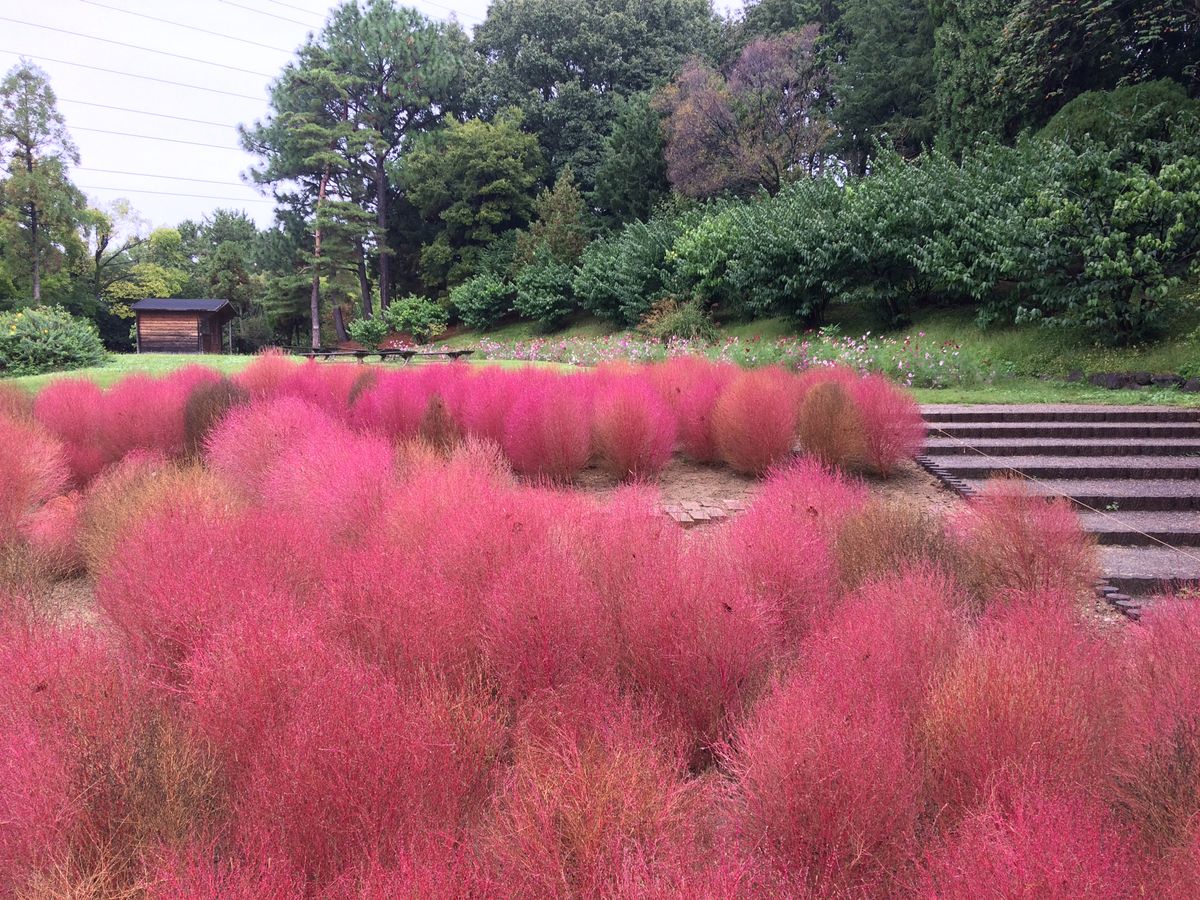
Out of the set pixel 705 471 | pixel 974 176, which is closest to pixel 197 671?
pixel 705 471

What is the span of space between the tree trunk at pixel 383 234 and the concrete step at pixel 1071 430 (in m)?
29.8

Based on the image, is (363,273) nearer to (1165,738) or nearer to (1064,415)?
(1064,415)

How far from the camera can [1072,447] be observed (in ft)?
20.9

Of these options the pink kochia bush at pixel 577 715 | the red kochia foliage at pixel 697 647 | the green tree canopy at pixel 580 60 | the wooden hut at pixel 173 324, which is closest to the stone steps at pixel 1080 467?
the pink kochia bush at pixel 577 715

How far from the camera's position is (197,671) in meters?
1.96

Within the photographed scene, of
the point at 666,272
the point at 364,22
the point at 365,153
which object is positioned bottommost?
the point at 666,272

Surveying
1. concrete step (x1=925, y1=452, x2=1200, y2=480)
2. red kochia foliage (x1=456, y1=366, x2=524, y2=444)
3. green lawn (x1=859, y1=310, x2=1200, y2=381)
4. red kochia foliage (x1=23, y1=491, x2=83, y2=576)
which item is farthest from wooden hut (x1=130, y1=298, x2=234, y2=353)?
concrete step (x1=925, y1=452, x2=1200, y2=480)

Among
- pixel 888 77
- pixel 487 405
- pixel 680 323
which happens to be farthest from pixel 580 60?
pixel 487 405

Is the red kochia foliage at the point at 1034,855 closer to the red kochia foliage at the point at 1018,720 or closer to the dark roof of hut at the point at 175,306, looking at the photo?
the red kochia foliage at the point at 1018,720

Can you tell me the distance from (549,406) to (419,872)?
15.7 feet

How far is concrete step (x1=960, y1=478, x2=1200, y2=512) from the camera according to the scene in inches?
200

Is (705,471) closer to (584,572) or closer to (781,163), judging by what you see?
(584,572)

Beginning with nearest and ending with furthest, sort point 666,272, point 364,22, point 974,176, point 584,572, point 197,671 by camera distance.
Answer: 1. point 197,671
2. point 584,572
3. point 974,176
4. point 666,272
5. point 364,22

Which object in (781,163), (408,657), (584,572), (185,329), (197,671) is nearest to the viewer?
(197,671)
